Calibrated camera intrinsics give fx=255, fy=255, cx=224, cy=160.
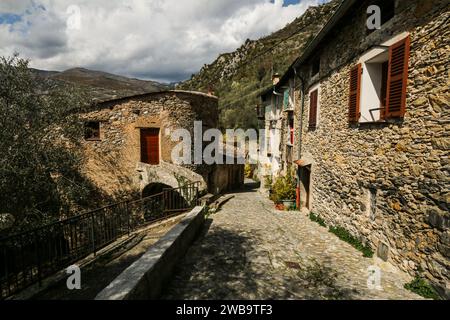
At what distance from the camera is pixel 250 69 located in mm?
55938

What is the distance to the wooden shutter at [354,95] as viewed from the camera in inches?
264

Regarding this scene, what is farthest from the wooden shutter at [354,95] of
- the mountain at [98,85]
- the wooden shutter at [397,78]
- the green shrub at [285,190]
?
the mountain at [98,85]

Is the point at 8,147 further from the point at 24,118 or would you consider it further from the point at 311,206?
the point at 311,206

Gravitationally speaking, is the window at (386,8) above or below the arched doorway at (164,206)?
above

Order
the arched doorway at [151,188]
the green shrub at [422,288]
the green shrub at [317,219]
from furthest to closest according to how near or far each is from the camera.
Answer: the arched doorway at [151,188] < the green shrub at [317,219] < the green shrub at [422,288]

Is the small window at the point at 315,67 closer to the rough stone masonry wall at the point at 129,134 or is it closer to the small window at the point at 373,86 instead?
the small window at the point at 373,86

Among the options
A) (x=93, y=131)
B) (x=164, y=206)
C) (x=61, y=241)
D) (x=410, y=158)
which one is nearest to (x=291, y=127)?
(x=164, y=206)

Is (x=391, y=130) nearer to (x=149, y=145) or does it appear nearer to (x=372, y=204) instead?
(x=372, y=204)

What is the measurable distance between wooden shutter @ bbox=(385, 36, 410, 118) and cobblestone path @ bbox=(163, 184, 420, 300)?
10.9 feet

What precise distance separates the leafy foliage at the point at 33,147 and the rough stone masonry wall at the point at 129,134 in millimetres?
3100

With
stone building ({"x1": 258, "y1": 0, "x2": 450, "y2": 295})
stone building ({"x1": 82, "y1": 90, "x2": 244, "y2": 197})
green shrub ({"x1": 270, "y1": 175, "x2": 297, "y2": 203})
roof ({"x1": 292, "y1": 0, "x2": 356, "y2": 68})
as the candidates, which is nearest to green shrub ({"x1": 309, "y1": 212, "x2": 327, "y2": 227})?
stone building ({"x1": 258, "y1": 0, "x2": 450, "y2": 295})

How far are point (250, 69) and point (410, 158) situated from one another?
54.8 metres

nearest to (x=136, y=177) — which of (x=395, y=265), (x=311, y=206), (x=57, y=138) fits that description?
(x=57, y=138)

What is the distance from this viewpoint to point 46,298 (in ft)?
17.3
